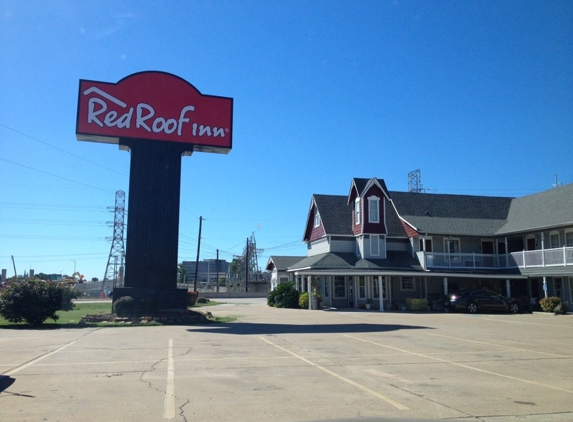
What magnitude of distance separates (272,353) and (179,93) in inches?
668

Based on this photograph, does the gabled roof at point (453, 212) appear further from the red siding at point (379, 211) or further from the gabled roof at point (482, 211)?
the red siding at point (379, 211)

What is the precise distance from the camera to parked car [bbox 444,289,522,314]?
31281 millimetres

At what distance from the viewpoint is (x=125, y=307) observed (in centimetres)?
2402

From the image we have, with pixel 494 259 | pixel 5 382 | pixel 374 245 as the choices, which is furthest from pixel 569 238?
pixel 5 382

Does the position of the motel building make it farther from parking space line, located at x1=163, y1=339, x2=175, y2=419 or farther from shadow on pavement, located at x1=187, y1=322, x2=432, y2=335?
parking space line, located at x1=163, y1=339, x2=175, y2=419

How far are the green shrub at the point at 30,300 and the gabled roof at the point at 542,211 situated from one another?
2799cm

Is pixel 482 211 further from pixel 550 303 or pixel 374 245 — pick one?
pixel 550 303

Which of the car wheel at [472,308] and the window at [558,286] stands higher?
the window at [558,286]

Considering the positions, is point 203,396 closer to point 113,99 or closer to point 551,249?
point 113,99

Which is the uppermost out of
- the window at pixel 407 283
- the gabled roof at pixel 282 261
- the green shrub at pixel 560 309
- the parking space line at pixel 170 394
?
the gabled roof at pixel 282 261

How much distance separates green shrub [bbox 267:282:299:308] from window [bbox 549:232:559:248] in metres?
17.7

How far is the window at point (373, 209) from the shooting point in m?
37.2

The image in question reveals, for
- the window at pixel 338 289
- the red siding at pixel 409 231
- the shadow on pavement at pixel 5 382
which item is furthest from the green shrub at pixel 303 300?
the shadow on pavement at pixel 5 382

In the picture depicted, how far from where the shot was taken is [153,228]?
2555cm
